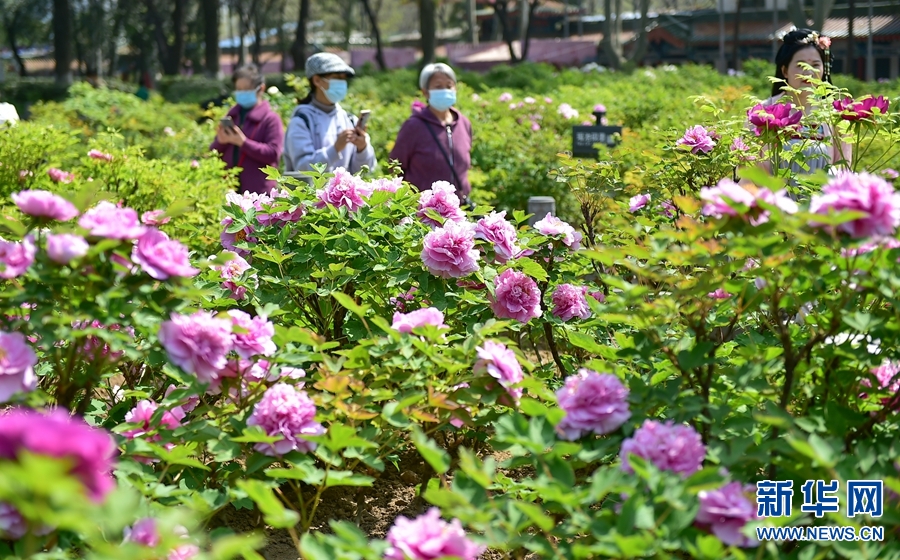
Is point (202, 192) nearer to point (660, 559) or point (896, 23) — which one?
point (660, 559)

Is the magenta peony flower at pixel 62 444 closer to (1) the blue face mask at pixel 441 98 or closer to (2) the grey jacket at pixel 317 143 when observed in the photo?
(2) the grey jacket at pixel 317 143

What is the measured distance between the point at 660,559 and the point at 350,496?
71.7 inches

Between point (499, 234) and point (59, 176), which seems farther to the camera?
point (59, 176)

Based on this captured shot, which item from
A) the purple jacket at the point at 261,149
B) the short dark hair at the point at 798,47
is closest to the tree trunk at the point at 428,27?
the purple jacket at the point at 261,149

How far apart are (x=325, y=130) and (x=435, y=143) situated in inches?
22.9

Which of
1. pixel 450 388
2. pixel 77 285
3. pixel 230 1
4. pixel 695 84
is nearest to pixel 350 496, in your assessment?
pixel 450 388

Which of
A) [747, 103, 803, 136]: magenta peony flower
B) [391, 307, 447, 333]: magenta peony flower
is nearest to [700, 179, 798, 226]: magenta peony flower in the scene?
[391, 307, 447, 333]: magenta peony flower

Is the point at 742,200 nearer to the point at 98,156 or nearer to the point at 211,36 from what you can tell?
the point at 98,156

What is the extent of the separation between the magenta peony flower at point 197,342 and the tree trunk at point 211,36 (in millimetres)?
26778

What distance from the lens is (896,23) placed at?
41.9 metres

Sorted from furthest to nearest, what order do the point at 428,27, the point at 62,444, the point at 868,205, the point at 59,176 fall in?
the point at 428,27, the point at 59,176, the point at 868,205, the point at 62,444

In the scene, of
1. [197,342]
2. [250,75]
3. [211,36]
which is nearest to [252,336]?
[197,342]

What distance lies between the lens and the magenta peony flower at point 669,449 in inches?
74.7

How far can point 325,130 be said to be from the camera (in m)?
5.52
